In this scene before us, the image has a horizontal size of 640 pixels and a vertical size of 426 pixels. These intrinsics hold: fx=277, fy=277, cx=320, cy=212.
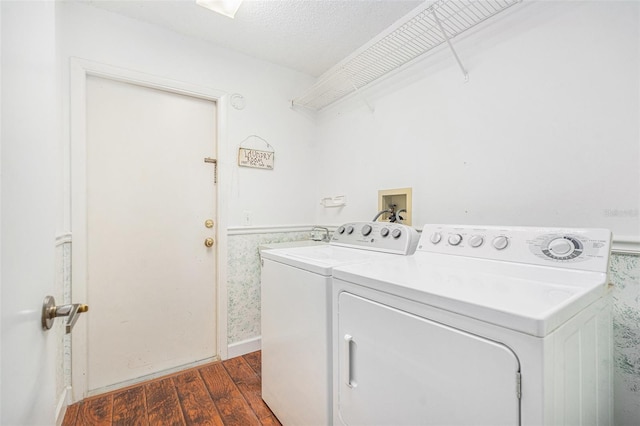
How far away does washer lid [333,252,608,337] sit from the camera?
2.01ft

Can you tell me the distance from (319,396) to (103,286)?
60.1 inches

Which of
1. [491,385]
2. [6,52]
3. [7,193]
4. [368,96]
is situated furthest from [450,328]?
[368,96]

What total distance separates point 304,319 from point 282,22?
1.84 m

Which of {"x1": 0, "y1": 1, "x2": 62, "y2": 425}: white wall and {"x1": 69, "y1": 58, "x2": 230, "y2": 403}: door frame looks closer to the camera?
{"x1": 0, "y1": 1, "x2": 62, "y2": 425}: white wall

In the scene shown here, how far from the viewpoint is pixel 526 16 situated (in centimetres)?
132

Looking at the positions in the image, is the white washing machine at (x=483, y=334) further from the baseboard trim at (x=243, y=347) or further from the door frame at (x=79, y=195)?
the door frame at (x=79, y=195)

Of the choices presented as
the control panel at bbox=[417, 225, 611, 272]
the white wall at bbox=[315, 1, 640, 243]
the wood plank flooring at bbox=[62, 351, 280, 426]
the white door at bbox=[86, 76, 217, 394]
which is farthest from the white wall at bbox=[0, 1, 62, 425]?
the white wall at bbox=[315, 1, 640, 243]

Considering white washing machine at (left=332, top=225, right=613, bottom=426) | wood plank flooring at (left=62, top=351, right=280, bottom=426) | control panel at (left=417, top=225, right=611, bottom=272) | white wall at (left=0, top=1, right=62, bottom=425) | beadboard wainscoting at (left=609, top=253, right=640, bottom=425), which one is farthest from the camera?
wood plank flooring at (left=62, top=351, right=280, bottom=426)

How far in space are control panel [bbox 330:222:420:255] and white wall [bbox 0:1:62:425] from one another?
4.32 feet

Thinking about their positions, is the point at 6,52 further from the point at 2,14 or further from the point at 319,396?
the point at 319,396

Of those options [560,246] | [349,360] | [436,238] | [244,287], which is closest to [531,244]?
[560,246]

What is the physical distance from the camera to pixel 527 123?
132 centimetres

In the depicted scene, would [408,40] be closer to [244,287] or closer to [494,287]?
[494,287]

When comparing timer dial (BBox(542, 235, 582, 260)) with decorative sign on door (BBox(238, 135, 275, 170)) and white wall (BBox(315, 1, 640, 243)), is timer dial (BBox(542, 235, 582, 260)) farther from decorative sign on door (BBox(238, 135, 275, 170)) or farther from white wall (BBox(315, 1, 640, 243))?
decorative sign on door (BBox(238, 135, 275, 170))
